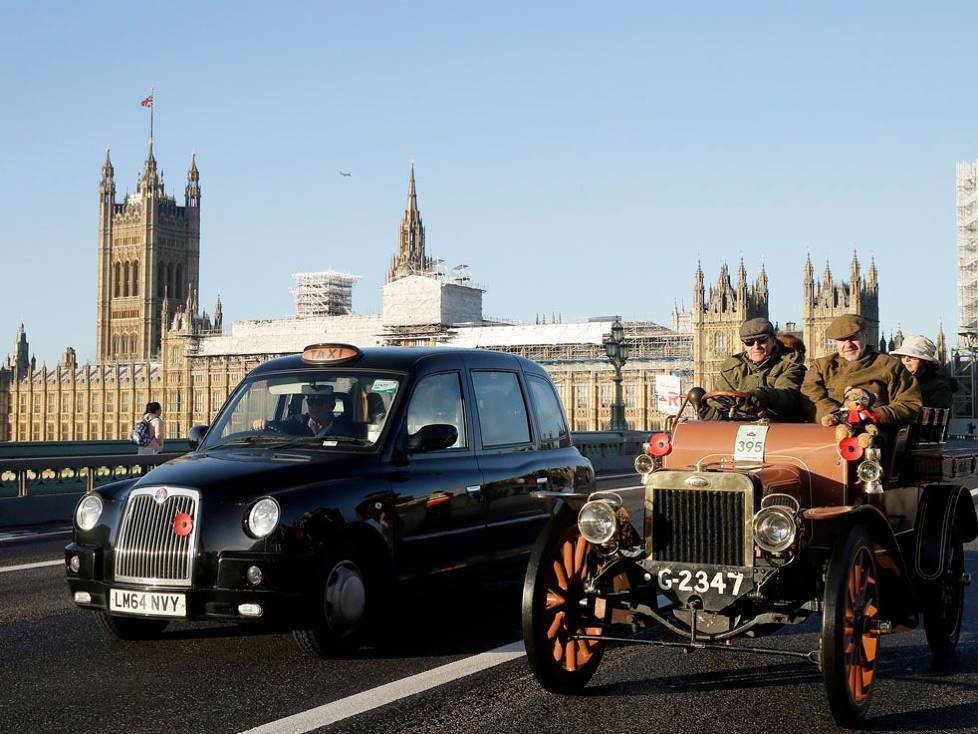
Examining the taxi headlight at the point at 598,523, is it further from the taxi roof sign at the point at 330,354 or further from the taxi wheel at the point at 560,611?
the taxi roof sign at the point at 330,354

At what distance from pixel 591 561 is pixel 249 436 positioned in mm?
2559

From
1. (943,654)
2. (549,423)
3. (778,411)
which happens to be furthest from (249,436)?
(943,654)

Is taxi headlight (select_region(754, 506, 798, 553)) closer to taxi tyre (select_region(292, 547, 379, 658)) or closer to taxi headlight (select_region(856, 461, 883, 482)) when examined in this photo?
taxi headlight (select_region(856, 461, 883, 482))

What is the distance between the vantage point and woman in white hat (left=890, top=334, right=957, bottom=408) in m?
7.65

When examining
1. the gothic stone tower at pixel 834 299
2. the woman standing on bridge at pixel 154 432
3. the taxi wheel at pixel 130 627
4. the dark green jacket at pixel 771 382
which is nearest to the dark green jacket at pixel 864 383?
the dark green jacket at pixel 771 382

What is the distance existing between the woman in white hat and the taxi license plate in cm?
430

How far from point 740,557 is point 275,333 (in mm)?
108099

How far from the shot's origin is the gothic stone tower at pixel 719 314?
91.3 meters

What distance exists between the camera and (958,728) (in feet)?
18.0

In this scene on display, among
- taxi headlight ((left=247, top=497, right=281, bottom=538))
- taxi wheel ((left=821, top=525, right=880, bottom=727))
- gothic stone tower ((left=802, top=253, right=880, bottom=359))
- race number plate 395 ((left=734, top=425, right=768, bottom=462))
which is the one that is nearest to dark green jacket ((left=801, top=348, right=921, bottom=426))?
race number plate 395 ((left=734, top=425, right=768, bottom=462))

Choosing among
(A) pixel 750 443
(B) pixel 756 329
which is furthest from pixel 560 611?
(B) pixel 756 329

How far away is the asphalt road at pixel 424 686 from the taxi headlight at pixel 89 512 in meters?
0.69

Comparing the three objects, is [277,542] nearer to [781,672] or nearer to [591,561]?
[591,561]

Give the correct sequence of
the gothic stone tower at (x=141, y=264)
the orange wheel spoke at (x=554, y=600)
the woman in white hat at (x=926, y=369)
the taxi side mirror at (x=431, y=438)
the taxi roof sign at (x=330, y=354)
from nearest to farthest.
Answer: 1. the orange wheel spoke at (x=554, y=600)
2. the taxi side mirror at (x=431, y=438)
3. the woman in white hat at (x=926, y=369)
4. the taxi roof sign at (x=330, y=354)
5. the gothic stone tower at (x=141, y=264)
